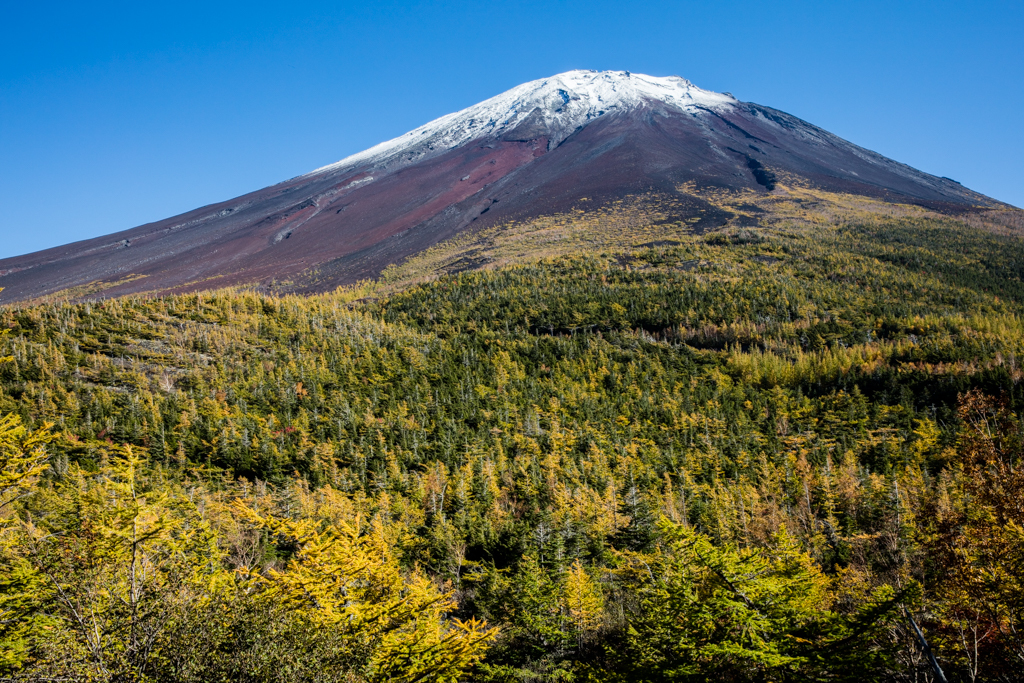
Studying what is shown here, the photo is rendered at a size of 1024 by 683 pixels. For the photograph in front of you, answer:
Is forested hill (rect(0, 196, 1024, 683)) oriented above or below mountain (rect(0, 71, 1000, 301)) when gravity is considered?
below

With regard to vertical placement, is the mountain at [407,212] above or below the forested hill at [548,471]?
above

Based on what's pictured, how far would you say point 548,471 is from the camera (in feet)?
193

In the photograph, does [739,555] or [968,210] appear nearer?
[739,555]

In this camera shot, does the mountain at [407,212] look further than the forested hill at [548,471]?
Yes

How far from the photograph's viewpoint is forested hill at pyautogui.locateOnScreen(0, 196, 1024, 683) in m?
8.88

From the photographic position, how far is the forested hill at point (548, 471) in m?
8.88

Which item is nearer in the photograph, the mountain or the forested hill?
the forested hill

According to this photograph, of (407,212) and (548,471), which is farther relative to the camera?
(407,212)

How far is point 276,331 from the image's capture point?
97375 millimetres

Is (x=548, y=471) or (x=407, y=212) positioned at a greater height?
(x=407, y=212)

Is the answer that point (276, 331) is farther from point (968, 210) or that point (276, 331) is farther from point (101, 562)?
point (968, 210)

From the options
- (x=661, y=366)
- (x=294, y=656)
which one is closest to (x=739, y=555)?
(x=294, y=656)

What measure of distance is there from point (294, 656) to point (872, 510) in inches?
1786

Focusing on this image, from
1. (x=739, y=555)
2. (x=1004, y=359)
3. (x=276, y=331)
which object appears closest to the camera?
(x=739, y=555)
